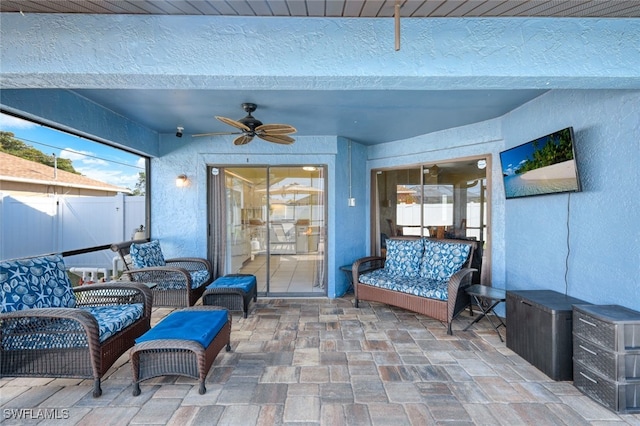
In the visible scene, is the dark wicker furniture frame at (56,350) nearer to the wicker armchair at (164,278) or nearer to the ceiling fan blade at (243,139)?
the wicker armchair at (164,278)

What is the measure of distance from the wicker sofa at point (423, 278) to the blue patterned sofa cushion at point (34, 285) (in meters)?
3.49

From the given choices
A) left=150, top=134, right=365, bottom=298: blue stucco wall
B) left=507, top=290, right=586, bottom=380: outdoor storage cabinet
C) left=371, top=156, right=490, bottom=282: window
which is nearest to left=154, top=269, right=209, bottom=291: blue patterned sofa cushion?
left=150, top=134, right=365, bottom=298: blue stucco wall

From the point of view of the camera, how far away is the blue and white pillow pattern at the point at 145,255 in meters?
4.29

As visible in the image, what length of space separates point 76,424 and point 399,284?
349cm

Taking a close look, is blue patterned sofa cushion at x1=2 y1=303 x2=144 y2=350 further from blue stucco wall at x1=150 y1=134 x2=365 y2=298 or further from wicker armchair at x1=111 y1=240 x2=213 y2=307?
blue stucco wall at x1=150 y1=134 x2=365 y2=298

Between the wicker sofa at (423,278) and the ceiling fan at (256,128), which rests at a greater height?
the ceiling fan at (256,128)

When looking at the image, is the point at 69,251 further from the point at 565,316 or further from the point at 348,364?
the point at 565,316

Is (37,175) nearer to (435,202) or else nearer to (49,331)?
(49,331)

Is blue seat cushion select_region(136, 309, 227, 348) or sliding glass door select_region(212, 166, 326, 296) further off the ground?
sliding glass door select_region(212, 166, 326, 296)

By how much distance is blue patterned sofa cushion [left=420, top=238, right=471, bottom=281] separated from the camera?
4.17 meters

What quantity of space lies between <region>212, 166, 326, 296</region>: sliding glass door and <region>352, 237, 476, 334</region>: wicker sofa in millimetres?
1157

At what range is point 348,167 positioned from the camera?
215 inches

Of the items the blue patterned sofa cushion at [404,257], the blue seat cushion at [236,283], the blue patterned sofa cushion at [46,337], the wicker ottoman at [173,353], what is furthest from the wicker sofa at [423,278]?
the blue patterned sofa cushion at [46,337]

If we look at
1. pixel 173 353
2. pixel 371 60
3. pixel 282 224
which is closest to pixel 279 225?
pixel 282 224
